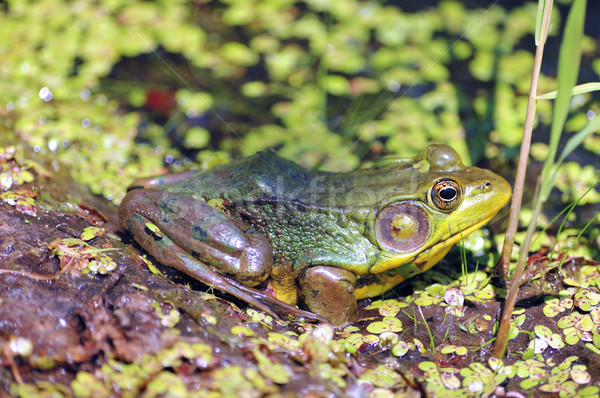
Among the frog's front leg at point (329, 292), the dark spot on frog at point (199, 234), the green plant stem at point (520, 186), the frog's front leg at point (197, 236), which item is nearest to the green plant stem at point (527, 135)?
the green plant stem at point (520, 186)

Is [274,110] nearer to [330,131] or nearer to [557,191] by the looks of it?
[330,131]

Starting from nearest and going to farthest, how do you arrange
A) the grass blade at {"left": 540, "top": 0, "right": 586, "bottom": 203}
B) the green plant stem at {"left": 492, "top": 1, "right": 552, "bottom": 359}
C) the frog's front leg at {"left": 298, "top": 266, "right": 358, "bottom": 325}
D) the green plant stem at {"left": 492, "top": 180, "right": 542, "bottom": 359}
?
the grass blade at {"left": 540, "top": 0, "right": 586, "bottom": 203} < the green plant stem at {"left": 492, "top": 180, "right": 542, "bottom": 359} < the green plant stem at {"left": 492, "top": 1, "right": 552, "bottom": 359} < the frog's front leg at {"left": 298, "top": 266, "right": 358, "bottom": 325}

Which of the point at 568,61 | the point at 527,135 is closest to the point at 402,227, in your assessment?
the point at 527,135

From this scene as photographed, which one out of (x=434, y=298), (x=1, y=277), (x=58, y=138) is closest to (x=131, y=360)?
(x=1, y=277)

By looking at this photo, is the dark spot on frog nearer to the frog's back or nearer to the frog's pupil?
the frog's back

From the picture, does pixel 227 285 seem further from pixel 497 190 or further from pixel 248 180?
pixel 497 190

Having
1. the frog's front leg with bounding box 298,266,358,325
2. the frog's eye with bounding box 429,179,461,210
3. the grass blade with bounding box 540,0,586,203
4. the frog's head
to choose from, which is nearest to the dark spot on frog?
the frog's front leg with bounding box 298,266,358,325
